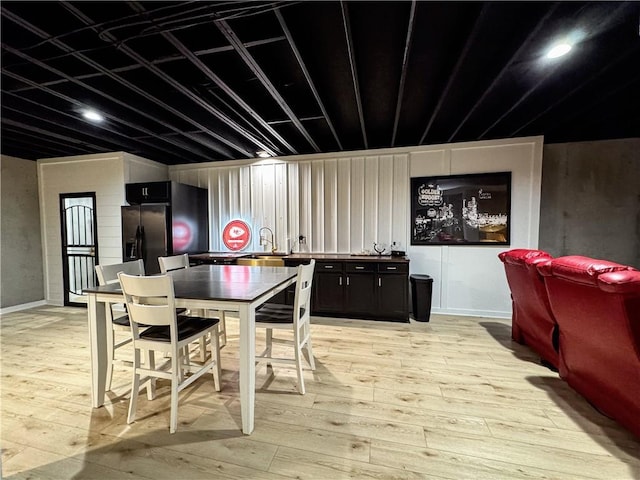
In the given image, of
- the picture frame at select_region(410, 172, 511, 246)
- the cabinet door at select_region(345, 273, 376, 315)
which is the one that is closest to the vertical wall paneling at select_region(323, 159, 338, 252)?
the cabinet door at select_region(345, 273, 376, 315)

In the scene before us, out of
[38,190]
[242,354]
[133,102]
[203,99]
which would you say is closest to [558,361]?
[242,354]

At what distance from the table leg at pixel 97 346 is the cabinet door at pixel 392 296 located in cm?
318

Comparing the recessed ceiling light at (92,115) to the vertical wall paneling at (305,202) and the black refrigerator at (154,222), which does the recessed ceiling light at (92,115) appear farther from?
the vertical wall paneling at (305,202)

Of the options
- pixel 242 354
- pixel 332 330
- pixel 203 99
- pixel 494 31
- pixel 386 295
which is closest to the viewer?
pixel 242 354

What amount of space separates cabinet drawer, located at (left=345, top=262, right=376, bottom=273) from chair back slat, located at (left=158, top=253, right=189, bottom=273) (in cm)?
224

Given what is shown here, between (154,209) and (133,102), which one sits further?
(154,209)

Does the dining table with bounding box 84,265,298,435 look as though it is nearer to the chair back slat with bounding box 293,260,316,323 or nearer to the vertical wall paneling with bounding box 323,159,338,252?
the chair back slat with bounding box 293,260,316,323

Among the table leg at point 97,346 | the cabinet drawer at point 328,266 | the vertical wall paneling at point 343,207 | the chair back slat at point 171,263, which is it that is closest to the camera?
the table leg at point 97,346

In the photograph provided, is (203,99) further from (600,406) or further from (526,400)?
(600,406)

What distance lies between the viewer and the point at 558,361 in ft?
7.77

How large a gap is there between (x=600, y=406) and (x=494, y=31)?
2906 millimetres

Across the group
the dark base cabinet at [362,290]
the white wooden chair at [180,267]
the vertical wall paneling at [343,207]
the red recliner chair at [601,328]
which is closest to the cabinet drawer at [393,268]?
the dark base cabinet at [362,290]

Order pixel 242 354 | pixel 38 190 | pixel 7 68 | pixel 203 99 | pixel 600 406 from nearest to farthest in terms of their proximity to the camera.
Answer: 1. pixel 242 354
2. pixel 600 406
3. pixel 7 68
4. pixel 203 99
5. pixel 38 190

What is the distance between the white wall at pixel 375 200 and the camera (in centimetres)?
402
